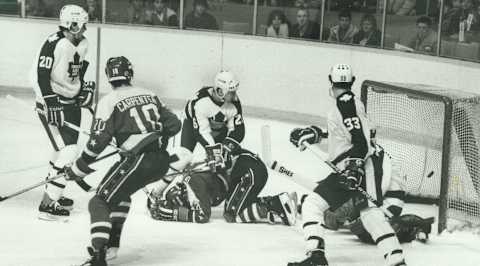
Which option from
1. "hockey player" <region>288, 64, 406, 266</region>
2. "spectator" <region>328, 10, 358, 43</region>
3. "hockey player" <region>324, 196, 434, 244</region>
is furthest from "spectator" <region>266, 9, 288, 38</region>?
"hockey player" <region>288, 64, 406, 266</region>

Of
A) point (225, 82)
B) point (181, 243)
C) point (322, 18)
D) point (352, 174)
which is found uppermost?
point (322, 18)

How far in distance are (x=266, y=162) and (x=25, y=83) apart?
475 cm

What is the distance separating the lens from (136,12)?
1108cm

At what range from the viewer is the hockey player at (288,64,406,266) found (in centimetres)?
569

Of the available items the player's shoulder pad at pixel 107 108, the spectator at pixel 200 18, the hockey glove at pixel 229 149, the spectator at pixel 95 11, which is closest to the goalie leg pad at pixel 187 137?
the hockey glove at pixel 229 149

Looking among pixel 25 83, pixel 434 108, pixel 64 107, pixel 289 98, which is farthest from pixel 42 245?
pixel 25 83

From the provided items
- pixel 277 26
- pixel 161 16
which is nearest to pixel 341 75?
pixel 277 26

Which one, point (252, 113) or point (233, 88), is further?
point (252, 113)

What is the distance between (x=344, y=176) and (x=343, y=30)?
465 centimetres

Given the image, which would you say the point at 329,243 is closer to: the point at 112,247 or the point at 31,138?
the point at 112,247

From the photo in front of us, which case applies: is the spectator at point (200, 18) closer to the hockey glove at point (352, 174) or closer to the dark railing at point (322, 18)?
the dark railing at point (322, 18)

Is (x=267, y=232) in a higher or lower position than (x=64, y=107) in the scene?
lower

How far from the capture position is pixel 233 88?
6.92 m

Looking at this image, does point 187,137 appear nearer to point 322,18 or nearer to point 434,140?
point 434,140
